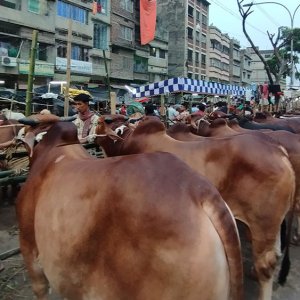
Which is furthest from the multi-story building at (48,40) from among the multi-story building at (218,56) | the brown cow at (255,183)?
the multi-story building at (218,56)

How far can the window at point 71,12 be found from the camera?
30531 millimetres

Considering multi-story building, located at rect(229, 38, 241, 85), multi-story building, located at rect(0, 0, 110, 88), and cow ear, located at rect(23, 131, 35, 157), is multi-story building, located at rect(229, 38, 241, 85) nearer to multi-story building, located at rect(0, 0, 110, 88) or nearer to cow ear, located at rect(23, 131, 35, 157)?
multi-story building, located at rect(0, 0, 110, 88)

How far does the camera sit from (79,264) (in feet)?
7.25

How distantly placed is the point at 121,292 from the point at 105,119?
130 inches

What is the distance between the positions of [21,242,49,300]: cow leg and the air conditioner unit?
24.9 m

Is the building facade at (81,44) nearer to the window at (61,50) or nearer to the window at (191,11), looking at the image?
the window at (61,50)

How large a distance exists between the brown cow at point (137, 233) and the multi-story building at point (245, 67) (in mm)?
74817

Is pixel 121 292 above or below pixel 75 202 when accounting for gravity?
below

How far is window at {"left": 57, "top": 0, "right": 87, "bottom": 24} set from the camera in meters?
30.5

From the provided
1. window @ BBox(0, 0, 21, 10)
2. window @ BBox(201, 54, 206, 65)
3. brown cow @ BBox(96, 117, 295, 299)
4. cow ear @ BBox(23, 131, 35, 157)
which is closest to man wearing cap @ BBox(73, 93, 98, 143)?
brown cow @ BBox(96, 117, 295, 299)

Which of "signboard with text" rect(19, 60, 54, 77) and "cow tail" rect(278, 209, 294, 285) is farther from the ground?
"signboard with text" rect(19, 60, 54, 77)

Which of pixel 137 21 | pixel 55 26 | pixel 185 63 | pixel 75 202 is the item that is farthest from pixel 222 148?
pixel 185 63

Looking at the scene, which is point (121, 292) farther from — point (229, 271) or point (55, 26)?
point (55, 26)

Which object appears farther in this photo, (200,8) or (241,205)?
(200,8)
